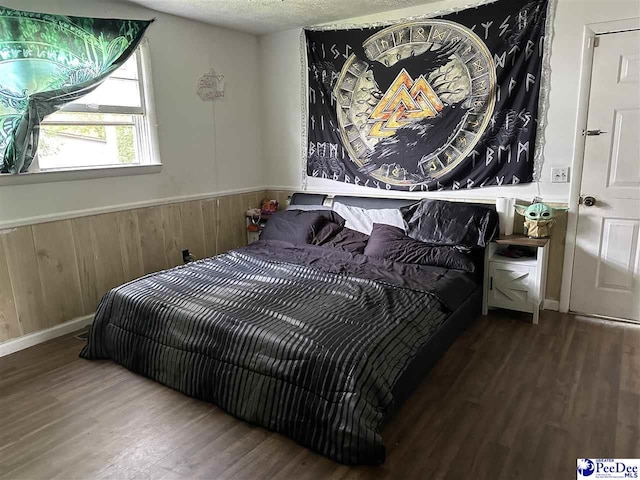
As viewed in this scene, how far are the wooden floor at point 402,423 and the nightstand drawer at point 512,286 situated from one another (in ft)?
1.26

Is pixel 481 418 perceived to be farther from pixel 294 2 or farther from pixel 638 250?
pixel 294 2

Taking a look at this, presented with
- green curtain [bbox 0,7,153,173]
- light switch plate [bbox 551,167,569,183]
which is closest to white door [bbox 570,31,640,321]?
light switch plate [bbox 551,167,569,183]

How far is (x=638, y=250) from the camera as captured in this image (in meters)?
3.05

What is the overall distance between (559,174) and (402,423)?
87.9 inches

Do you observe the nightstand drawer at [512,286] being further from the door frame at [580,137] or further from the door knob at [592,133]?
the door knob at [592,133]

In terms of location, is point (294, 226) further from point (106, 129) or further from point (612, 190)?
point (612, 190)

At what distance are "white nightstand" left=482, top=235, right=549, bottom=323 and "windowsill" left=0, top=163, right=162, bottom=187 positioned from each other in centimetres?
281

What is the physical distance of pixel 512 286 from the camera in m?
3.22

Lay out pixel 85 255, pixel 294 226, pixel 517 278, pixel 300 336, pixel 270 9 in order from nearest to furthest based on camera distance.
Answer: pixel 300 336 → pixel 517 278 → pixel 85 255 → pixel 270 9 → pixel 294 226

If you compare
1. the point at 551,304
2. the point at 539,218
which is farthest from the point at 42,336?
the point at 551,304

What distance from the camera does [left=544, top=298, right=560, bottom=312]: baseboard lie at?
11.1ft

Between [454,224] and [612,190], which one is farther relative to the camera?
[454,224]

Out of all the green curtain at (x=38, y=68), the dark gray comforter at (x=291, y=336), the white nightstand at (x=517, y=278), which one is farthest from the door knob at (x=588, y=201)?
the green curtain at (x=38, y=68)

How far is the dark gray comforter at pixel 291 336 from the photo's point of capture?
1920 mm
